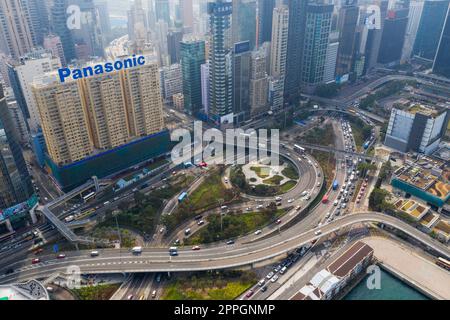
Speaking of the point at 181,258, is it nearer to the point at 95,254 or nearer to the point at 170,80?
the point at 95,254

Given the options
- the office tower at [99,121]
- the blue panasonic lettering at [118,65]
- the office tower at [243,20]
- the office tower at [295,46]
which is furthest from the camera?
the office tower at [295,46]

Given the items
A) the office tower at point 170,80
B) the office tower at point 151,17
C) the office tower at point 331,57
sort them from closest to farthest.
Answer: the office tower at point 170,80 → the office tower at point 331,57 → the office tower at point 151,17

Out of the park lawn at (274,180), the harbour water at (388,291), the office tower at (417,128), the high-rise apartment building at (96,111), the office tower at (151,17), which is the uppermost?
the office tower at (151,17)

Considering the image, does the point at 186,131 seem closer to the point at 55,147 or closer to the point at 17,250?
the point at 55,147

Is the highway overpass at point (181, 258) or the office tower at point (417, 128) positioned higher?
the office tower at point (417, 128)

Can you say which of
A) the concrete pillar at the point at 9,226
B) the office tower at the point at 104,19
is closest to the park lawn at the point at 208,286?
the concrete pillar at the point at 9,226

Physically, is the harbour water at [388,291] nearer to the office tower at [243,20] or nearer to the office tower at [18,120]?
the office tower at [243,20]
